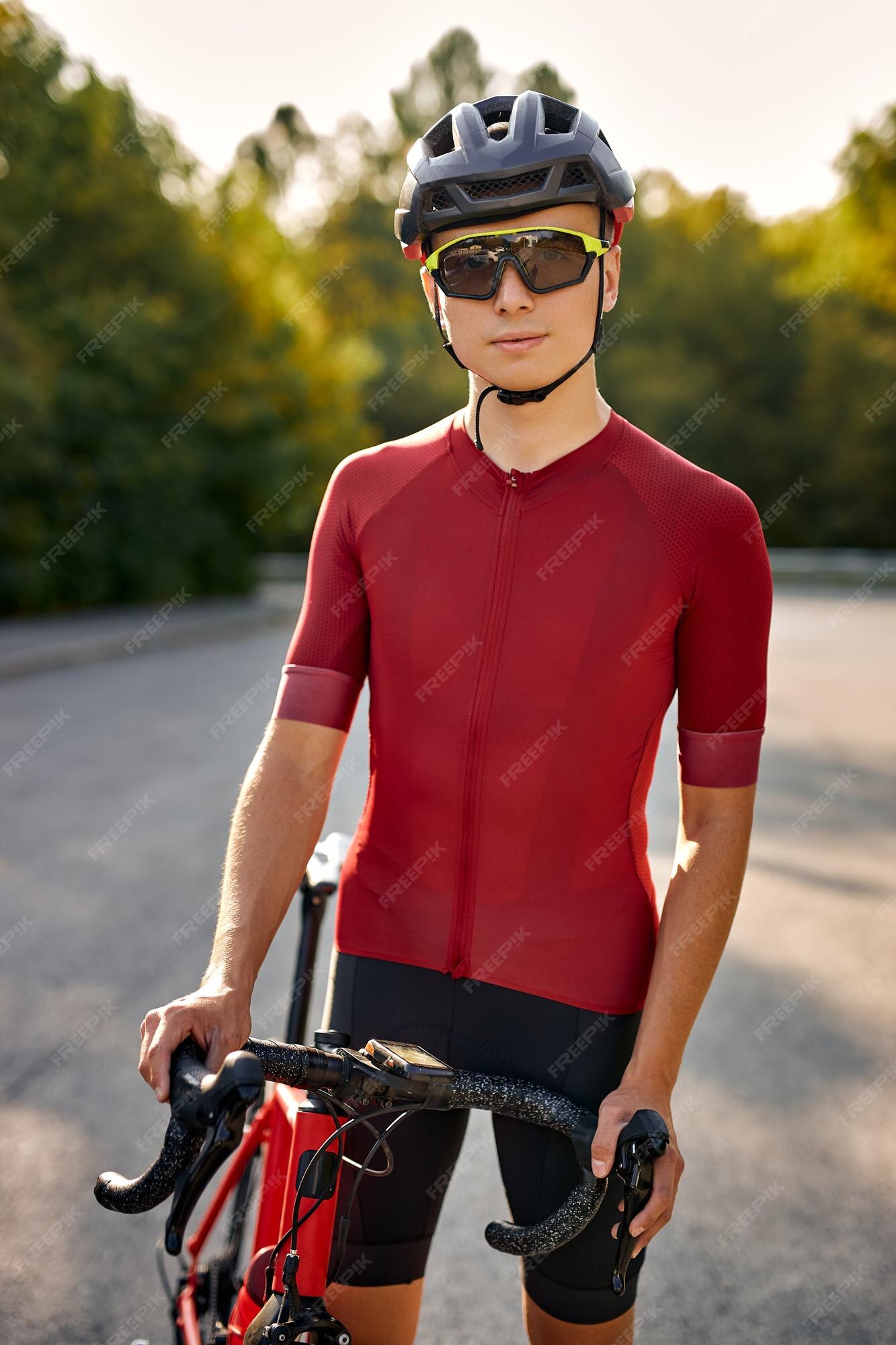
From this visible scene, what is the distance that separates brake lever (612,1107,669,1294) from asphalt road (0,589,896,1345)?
204cm

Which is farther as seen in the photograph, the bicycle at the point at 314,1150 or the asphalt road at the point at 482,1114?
the asphalt road at the point at 482,1114

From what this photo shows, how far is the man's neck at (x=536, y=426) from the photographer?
207cm

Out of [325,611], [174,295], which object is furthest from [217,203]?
[325,611]

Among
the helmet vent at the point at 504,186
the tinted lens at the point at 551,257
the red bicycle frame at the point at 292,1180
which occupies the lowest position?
the red bicycle frame at the point at 292,1180

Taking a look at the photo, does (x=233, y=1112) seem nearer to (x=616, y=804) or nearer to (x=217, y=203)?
(x=616, y=804)

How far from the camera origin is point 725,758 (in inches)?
76.9

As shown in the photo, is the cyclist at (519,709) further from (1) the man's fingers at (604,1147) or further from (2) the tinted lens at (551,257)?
(1) the man's fingers at (604,1147)

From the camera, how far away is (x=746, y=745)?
6.43ft

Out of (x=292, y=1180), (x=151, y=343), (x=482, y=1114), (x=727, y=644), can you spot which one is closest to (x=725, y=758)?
(x=727, y=644)

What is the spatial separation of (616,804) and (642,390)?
4349cm

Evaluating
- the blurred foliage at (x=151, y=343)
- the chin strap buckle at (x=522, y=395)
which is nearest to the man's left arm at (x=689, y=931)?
the chin strap buckle at (x=522, y=395)

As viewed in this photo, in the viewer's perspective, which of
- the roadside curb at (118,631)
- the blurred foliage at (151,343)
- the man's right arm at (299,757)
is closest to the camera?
the man's right arm at (299,757)

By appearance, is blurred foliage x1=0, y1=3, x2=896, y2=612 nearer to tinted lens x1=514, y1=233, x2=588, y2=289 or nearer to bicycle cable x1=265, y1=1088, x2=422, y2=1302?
tinted lens x1=514, y1=233, x2=588, y2=289

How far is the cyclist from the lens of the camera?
1954 mm
